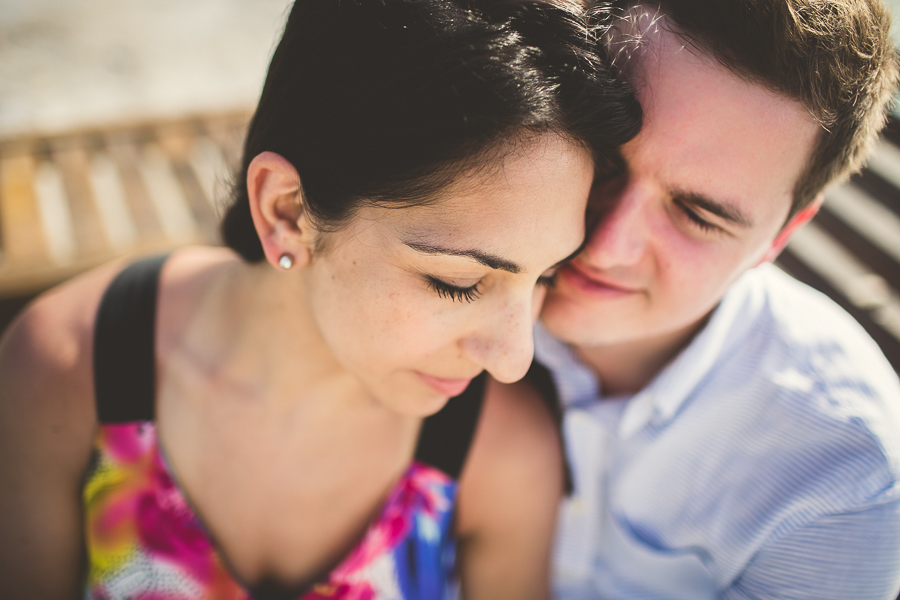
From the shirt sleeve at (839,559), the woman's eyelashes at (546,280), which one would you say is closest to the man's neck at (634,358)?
the woman's eyelashes at (546,280)

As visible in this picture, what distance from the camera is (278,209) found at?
135 centimetres

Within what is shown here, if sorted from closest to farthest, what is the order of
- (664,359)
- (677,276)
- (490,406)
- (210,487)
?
(677,276), (210,487), (490,406), (664,359)

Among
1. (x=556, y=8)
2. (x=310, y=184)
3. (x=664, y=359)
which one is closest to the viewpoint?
(x=556, y=8)

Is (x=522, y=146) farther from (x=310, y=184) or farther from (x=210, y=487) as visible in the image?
(x=210, y=487)

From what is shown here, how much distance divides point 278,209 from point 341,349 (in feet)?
1.17

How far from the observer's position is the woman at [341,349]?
1.11 meters

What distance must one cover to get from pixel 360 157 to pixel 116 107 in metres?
5.15

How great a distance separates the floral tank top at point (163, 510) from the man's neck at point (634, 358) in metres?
0.46

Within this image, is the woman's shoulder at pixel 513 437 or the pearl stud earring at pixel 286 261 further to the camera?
the woman's shoulder at pixel 513 437

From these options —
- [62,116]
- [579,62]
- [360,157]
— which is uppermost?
[579,62]

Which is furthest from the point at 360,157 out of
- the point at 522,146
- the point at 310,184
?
the point at 522,146

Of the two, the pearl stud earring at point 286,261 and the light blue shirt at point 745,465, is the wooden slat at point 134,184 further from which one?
the light blue shirt at point 745,465

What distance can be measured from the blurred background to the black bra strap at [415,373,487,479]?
0.92 meters

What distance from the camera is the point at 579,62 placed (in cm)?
114
